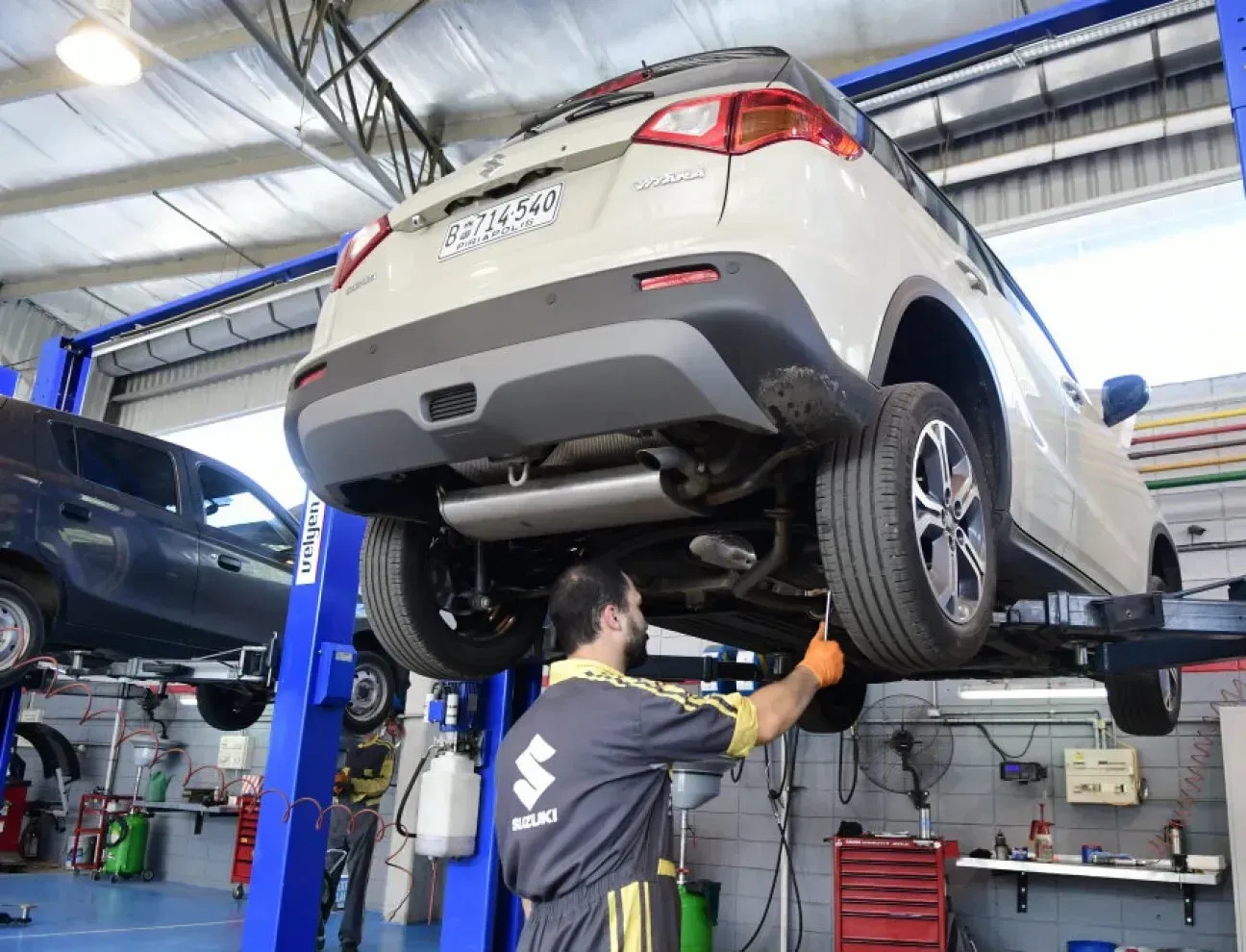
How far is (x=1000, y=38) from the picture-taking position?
3.23m

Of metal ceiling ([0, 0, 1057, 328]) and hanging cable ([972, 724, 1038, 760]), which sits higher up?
metal ceiling ([0, 0, 1057, 328])

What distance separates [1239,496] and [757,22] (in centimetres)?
446

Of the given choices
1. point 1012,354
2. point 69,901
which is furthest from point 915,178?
point 69,901

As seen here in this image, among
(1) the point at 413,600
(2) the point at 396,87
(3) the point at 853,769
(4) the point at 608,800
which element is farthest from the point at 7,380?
(3) the point at 853,769

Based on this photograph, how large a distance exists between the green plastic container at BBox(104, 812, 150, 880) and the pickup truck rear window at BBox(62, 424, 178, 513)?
7.42 metres

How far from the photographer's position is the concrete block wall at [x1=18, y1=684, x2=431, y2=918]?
10.3 metres

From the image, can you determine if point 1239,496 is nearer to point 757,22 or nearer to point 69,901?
point 757,22

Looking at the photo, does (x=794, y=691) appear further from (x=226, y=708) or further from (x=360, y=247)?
(x=226, y=708)

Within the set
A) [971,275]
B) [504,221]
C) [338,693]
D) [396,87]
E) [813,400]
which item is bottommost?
[338,693]

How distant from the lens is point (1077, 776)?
22.1 ft

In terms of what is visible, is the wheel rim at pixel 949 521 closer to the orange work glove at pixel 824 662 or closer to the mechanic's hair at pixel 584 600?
the orange work glove at pixel 824 662

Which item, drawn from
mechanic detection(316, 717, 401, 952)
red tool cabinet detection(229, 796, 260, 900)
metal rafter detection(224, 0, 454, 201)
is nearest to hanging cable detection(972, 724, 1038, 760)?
mechanic detection(316, 717, 401, 952)

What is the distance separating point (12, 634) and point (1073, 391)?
435cm

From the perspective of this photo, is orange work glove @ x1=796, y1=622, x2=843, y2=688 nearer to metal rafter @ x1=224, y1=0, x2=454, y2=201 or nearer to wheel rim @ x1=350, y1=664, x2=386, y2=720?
wheel rim @ x1=350, y1=664, x2=386, y2=720
